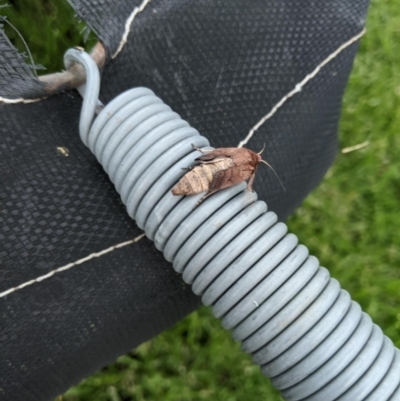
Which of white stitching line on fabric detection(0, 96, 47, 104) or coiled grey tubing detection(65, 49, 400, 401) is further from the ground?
white stitching line on fabric detection(0, 96, 47, 104)

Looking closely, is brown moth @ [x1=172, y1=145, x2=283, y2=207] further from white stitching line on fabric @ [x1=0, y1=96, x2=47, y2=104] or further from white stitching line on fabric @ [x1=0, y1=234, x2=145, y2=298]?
white stitching line on fabric @ [x1=0, y1=96, x2=47, y2=104]

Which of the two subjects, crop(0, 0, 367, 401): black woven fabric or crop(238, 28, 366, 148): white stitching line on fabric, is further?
crop(238, 28, 366, 148): white stitching line on fabric

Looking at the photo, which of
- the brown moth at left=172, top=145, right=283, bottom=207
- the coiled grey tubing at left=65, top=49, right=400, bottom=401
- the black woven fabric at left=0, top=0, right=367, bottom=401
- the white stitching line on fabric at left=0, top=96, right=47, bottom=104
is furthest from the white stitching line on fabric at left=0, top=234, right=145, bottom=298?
the white stitching line on fabric at left=0, top=96, right=47, bottom=104

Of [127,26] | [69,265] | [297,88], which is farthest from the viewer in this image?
[297,88]

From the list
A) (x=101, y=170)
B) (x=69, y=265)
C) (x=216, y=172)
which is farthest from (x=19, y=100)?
(x=216, y=172)

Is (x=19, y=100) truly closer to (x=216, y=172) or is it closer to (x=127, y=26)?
(x=127, y=26)

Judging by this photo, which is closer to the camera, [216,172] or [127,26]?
[216,172]

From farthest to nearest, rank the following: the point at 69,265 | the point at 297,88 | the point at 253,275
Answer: the point at 297,88 < the point at 69,265 < the point at 253,275

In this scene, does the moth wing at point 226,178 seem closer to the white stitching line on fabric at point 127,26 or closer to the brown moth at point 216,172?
the brown moth at point 216,172
